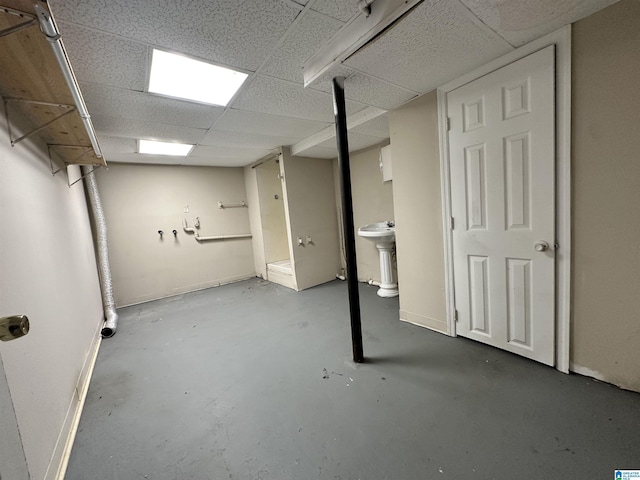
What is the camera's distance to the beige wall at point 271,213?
473cm

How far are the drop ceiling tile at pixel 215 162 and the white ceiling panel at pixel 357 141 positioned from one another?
1.53 meters

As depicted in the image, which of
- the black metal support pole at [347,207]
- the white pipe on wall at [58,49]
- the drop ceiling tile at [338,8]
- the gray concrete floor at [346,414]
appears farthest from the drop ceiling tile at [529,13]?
the gray concrete floor at [346,414]

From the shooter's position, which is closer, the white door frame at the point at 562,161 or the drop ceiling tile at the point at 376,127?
the white door frame at the point at 562,161

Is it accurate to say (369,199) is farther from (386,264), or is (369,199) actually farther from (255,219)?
(255,219)

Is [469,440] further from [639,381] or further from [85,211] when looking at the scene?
[85,211]

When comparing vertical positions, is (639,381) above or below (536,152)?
below

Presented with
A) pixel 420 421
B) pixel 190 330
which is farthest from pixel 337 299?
pixel 420 421

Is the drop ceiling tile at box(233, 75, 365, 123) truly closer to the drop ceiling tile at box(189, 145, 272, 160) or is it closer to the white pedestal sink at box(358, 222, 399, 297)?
the drop ceiling tile at box(189, 145, 272, 160)

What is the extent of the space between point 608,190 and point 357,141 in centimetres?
251

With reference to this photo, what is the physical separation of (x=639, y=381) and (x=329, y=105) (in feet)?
9.27

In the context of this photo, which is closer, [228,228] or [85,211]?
[85,211]

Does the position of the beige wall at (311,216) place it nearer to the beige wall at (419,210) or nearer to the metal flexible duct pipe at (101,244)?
the beige wall at (419,210)

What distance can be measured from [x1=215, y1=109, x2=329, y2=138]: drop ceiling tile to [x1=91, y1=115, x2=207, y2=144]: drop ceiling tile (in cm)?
37

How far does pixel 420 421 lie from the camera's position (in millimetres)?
1456
